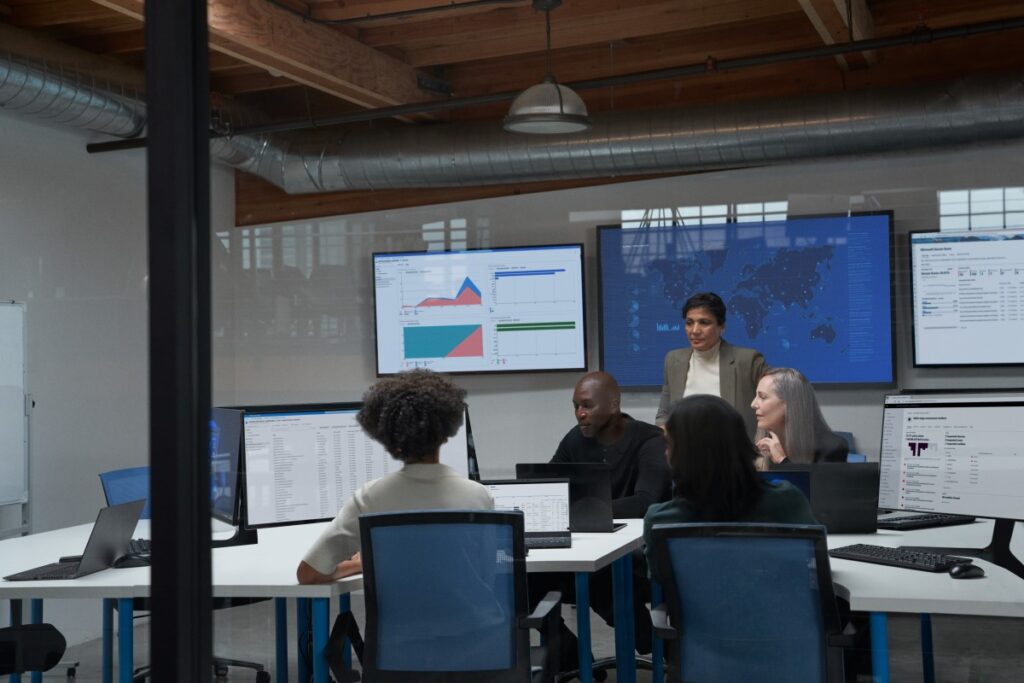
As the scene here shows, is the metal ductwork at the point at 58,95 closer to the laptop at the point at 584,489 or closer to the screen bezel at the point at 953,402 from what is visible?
the laptop at the point at 584,489

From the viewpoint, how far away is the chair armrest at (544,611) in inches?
101

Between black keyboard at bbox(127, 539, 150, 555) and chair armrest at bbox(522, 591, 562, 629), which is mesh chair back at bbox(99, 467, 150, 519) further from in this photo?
chair armrest at bbox(522, 591, 562, 629)

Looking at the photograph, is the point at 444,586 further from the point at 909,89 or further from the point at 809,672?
the point at 909,89

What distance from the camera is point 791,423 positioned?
11.0 ft

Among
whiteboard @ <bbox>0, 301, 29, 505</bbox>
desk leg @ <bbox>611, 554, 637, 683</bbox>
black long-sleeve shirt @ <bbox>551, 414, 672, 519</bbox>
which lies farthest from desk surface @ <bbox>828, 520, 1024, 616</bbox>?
whiteboard @ <bbox>0, 301, 29, 505</bbox>

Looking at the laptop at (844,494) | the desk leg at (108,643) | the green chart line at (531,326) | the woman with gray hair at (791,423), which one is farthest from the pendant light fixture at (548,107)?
the desk leg at (108,643)

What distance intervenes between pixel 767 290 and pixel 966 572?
4.23ft

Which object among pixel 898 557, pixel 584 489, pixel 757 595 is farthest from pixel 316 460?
pixel 898 557

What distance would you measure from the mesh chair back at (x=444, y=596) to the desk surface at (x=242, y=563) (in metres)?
0.15

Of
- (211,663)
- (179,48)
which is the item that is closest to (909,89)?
(179,48)

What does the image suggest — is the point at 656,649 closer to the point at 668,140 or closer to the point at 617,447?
the point at 617,447

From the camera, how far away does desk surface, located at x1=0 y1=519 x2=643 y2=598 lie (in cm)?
200

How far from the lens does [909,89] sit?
3199 millimetres

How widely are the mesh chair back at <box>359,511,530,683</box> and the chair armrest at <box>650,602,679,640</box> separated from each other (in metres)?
0.30
